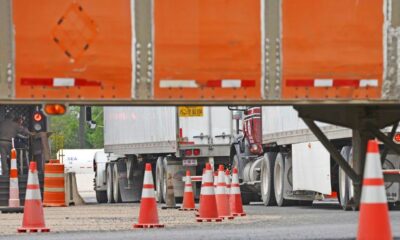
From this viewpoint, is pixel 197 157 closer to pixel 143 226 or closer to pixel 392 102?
pixel 143 226

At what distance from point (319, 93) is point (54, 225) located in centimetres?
895

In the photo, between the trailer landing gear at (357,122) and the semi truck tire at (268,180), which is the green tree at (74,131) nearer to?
the semi truck tire at (268,180)

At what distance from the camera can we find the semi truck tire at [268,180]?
30.3 m

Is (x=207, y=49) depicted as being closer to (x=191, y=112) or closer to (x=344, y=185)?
(x=344, y=185)

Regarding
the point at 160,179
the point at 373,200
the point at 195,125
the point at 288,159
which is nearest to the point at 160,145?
the point at 160,179

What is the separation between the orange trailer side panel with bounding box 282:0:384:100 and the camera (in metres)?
11.8

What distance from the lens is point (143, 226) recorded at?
59.7ft

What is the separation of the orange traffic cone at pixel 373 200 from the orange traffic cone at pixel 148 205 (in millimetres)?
7126

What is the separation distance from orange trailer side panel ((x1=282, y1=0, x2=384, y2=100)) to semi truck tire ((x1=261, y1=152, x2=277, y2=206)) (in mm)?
18226

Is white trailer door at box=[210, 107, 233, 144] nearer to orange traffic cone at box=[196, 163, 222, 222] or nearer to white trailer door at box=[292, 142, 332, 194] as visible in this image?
white trailer door at box=[292, 142, 332, 194]

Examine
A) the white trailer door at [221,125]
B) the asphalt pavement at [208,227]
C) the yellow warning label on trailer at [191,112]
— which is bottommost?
the asphalt pavement at [208,227]

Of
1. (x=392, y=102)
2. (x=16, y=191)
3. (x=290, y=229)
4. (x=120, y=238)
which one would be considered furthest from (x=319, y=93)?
(x=16, y=191)

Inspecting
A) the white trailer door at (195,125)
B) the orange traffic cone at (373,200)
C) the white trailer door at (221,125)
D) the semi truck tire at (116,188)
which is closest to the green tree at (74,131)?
the semi truck tire at (116,188)

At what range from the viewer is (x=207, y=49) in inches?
461
